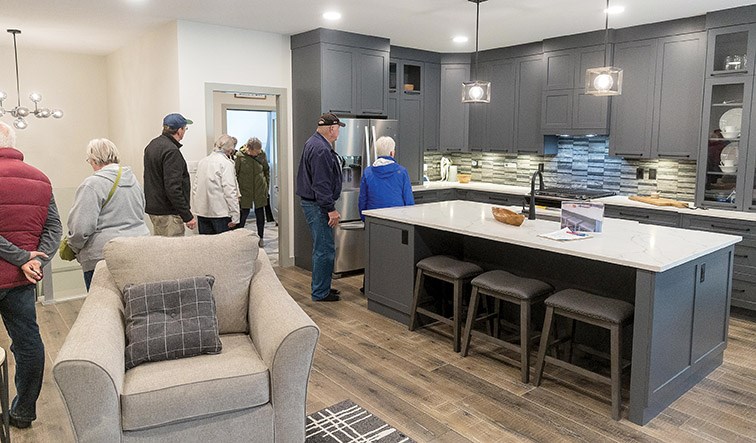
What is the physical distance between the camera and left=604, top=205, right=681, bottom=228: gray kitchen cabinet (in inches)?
197

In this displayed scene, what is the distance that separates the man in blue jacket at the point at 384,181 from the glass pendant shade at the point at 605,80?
5.65 feet

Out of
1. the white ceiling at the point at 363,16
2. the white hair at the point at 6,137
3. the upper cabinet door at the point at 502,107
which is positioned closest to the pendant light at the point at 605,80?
the white ceiling at the point at 363,16

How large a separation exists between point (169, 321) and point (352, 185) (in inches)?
145

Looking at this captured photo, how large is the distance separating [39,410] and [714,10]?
18.7ft

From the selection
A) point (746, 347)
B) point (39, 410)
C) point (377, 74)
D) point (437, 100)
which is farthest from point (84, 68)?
point (746, 347)

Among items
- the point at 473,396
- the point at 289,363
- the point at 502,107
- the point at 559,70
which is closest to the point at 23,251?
the point at 289,363

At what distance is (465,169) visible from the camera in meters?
7.80

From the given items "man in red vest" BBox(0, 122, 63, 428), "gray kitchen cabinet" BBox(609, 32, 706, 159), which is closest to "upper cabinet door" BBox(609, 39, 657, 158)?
"gray kitchen cabinet" BBox(609, 32, 706, 159)

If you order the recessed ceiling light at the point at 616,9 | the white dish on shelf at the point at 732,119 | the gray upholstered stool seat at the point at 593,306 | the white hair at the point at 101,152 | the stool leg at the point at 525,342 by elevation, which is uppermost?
the recessed ceiling light at the point at 616,9

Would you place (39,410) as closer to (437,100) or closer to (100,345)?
(100,345)

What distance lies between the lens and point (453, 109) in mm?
7277

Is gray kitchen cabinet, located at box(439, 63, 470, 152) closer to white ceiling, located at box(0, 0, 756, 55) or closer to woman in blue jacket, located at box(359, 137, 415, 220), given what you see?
white ceiling, located at box(0, 0, 756, 55)

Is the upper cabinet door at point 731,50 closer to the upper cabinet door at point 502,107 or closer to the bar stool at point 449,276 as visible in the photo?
the upper cabinet door at point 502,107

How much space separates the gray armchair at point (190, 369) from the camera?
203 cm
